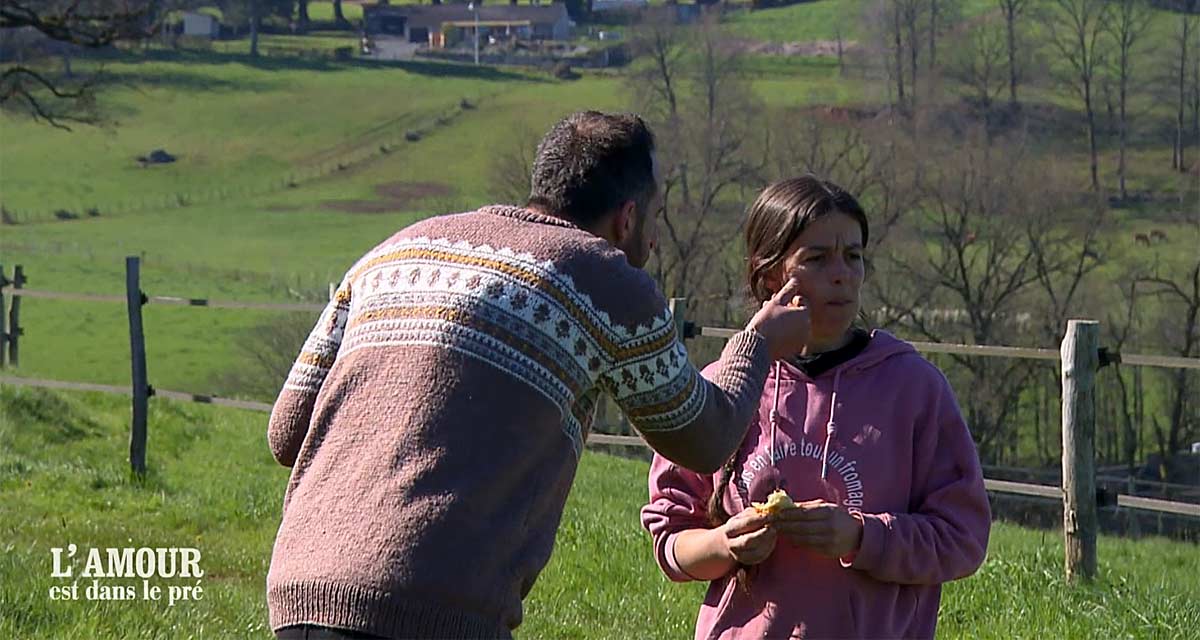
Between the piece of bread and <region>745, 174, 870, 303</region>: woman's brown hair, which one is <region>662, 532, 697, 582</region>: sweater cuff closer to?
the piece of bread

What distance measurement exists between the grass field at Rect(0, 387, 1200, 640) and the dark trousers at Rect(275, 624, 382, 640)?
9.53ft

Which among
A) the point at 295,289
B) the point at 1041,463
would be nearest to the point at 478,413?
the point at 1041,463

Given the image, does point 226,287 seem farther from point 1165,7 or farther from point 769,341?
point 769,341

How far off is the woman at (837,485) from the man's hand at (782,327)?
88 millimetres

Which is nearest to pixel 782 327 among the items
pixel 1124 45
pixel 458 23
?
pixel 1124 45

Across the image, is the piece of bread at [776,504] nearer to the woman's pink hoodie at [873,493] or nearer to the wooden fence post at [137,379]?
the woman's pink hoodie at [873,493]

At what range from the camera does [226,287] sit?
45.8 m

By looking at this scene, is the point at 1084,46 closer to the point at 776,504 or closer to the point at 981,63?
the point at 981,63

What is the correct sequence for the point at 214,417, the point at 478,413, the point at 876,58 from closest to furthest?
the point at 478,413
the point at 214,417
the point at 876,58

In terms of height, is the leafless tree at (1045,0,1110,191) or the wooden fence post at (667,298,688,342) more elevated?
the leafless tree at (1045,0,1110,191)

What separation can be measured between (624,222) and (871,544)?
26.6 inches

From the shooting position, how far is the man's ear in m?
2.52

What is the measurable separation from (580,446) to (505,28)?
80711 millimetres

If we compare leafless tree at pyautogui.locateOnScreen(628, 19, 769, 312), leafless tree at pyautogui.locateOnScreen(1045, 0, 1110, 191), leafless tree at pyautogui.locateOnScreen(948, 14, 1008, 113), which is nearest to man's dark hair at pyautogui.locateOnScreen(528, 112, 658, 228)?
leafless tree at pyautogui.locateOnScreen(628, 19, 769, 312)
